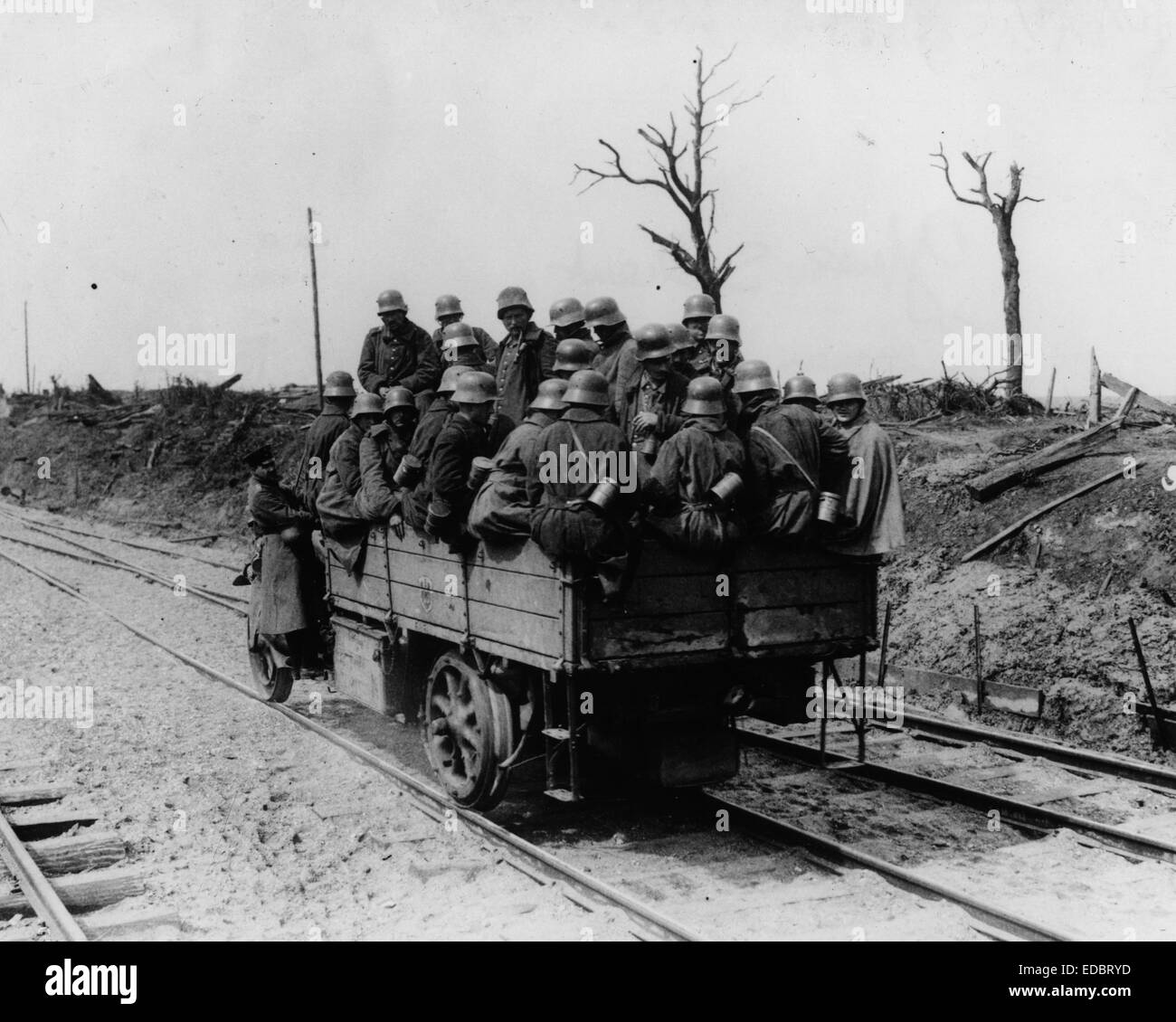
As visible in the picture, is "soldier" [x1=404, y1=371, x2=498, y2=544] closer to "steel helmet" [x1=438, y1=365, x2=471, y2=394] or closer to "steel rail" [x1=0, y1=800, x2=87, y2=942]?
"steel helmet" [x1=438, y1=365, x2=471, y2=394]

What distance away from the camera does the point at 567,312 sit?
7.48 metres

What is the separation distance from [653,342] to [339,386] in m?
3.54

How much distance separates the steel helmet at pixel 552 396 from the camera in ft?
20.0

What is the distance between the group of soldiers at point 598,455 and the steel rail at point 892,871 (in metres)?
1.56

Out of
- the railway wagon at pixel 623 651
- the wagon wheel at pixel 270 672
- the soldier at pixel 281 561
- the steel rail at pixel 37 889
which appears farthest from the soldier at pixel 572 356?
the wagon wheel at pixel 270 672

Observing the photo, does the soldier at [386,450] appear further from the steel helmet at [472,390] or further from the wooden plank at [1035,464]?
the wooden plank at [1035,464]

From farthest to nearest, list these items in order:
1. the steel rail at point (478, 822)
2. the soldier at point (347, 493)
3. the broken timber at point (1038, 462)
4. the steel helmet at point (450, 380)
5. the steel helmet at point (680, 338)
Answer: the broken timber at point (1038, 462) < the soldier at point (347, 493) < the steel helmet at point (450, 380) < the steel helmet at point (680, 338) < the steel rail at point (478, 822)

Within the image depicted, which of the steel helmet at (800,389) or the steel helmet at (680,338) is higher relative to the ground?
the steel helmet at (680,338)

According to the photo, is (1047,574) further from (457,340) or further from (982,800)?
(457,340)

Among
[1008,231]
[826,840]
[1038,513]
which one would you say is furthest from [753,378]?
[1008,231]

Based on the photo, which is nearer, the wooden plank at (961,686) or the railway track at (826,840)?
the railway track at (826,840)

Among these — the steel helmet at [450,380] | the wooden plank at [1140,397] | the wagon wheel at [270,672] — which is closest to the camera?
the steel helmet at [450,380]
